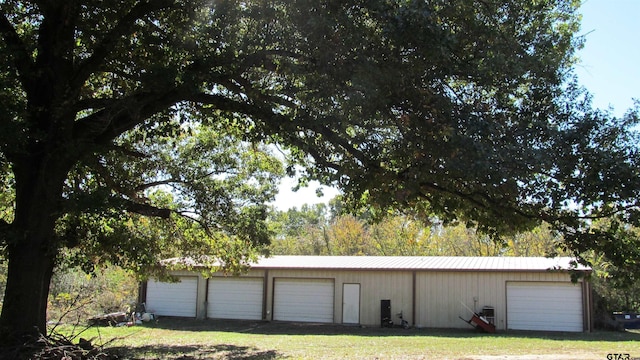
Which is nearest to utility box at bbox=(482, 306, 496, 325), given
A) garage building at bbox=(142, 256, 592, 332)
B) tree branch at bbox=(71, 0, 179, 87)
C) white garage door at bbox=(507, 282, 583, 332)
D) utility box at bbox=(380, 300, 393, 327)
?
garage building at bbox=(142, 256, 592, 332)

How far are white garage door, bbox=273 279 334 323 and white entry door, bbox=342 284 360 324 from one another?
2.27ft

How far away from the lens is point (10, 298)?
365 inches

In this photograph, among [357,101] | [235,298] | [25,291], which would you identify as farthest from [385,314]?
[357,101]

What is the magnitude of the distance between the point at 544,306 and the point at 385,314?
7.07 m

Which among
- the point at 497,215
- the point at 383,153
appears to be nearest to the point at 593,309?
the point at 497,215

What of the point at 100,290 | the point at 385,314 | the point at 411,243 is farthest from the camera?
the point at 411,243

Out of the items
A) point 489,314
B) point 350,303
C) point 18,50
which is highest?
point 18,50

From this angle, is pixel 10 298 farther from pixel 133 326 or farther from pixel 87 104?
pixel 133 326

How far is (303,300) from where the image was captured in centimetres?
2814

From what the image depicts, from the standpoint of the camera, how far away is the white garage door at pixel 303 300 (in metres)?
27.8

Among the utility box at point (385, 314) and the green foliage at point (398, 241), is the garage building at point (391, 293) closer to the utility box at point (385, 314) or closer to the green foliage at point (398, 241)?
the utility box at point (385, 314)

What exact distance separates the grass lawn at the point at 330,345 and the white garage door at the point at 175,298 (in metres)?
5.60

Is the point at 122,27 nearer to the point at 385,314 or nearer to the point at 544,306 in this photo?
the point at 385,314

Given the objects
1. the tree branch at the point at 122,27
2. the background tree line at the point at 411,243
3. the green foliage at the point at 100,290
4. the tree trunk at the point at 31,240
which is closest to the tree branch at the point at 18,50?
the tree branch at the point at 122,27
